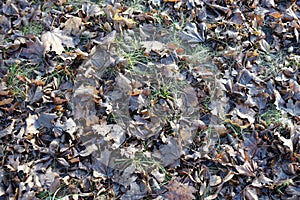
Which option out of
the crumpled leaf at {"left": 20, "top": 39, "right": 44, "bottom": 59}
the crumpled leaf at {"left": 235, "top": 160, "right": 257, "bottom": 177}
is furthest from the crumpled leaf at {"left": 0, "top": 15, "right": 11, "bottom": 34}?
the crumpled leaf at {"left": 235, "top": 160, "right": 257, "bottom": 177}

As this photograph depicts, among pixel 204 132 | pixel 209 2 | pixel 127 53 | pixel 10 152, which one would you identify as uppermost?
pixel 209 2

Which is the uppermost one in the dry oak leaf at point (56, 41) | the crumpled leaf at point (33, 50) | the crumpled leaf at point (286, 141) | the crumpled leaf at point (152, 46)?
the crumpled leaf at point (152, 46)

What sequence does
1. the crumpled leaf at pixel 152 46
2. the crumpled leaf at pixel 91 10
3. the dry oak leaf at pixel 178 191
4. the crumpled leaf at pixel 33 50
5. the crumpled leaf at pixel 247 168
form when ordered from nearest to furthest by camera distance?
1. the dry oak leaf at pixel 178 191
2. the crumpled leaf at pixel 247 168
3. the crumpled leaf at pixel 33 50
4. the crumpled leaf at pixel 152 46
5. the crumpled leaf at pixel 91 10

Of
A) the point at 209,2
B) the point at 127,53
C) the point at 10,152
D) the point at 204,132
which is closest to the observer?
the point at 10,152

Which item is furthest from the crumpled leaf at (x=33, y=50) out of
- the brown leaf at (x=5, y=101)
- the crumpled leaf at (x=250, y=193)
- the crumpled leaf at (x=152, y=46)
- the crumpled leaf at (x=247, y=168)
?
the crumpled leaf at (x=250, y=193)

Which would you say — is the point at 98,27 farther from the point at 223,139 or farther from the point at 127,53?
the point at 223,139

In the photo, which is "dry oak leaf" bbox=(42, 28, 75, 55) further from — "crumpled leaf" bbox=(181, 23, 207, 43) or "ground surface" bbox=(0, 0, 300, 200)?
"crumpled leaf" bbox=(181, 23, 207, 43)

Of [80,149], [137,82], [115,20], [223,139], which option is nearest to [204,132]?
[223,139]

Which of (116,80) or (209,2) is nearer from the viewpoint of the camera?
(116,80)

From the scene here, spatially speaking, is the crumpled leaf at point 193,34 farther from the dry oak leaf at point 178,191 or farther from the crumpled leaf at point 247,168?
the dry oak leaf at point 178,191

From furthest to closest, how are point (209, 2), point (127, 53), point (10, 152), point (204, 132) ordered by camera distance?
point (209, 2) < point (127, 53) < point (204, 132) < point (10, 152)
